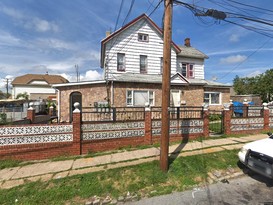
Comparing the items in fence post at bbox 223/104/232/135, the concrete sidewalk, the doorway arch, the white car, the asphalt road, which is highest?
the doorway arch

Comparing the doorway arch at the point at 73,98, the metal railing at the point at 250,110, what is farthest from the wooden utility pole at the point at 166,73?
the doorway arch at the point at 73,98

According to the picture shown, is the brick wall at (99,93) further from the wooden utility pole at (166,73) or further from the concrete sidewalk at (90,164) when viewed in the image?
the wooden utility pole at (166,73)

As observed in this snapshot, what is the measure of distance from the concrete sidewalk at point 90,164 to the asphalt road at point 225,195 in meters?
1.90

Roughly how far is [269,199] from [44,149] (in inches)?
274

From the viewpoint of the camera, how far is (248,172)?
5102 mm

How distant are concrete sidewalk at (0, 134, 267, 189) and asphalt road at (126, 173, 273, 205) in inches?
74.6

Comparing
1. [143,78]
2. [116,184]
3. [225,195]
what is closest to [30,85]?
[143,78]

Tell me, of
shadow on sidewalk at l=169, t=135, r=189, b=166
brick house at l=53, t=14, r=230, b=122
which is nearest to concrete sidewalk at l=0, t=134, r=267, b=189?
shadow on sidewalk at l=169, t=135, r=189, b=166

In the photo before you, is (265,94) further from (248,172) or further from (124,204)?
(124,204)

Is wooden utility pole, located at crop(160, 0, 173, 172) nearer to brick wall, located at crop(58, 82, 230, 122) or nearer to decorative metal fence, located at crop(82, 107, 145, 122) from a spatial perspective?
decorative metal fence, located at crop(82, 107, 145, 122)

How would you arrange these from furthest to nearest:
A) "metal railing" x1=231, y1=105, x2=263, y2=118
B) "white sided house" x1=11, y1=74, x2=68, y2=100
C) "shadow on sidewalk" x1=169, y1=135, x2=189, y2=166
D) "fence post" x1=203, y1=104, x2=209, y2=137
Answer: "white sided house" x1=11, y1=74, x2=68, y2=100
"metal railing" x1=231, y1=105, x2=263, y2=118
"fence post" x1=203, y1=104, x2=209, y2=137
"shadow on sidewalk" x1=169, y1=135, x2=189, y2=166

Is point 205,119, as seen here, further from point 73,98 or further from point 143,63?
point 73,98

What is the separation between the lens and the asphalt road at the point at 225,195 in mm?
3719

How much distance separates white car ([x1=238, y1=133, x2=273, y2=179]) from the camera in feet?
14.0
